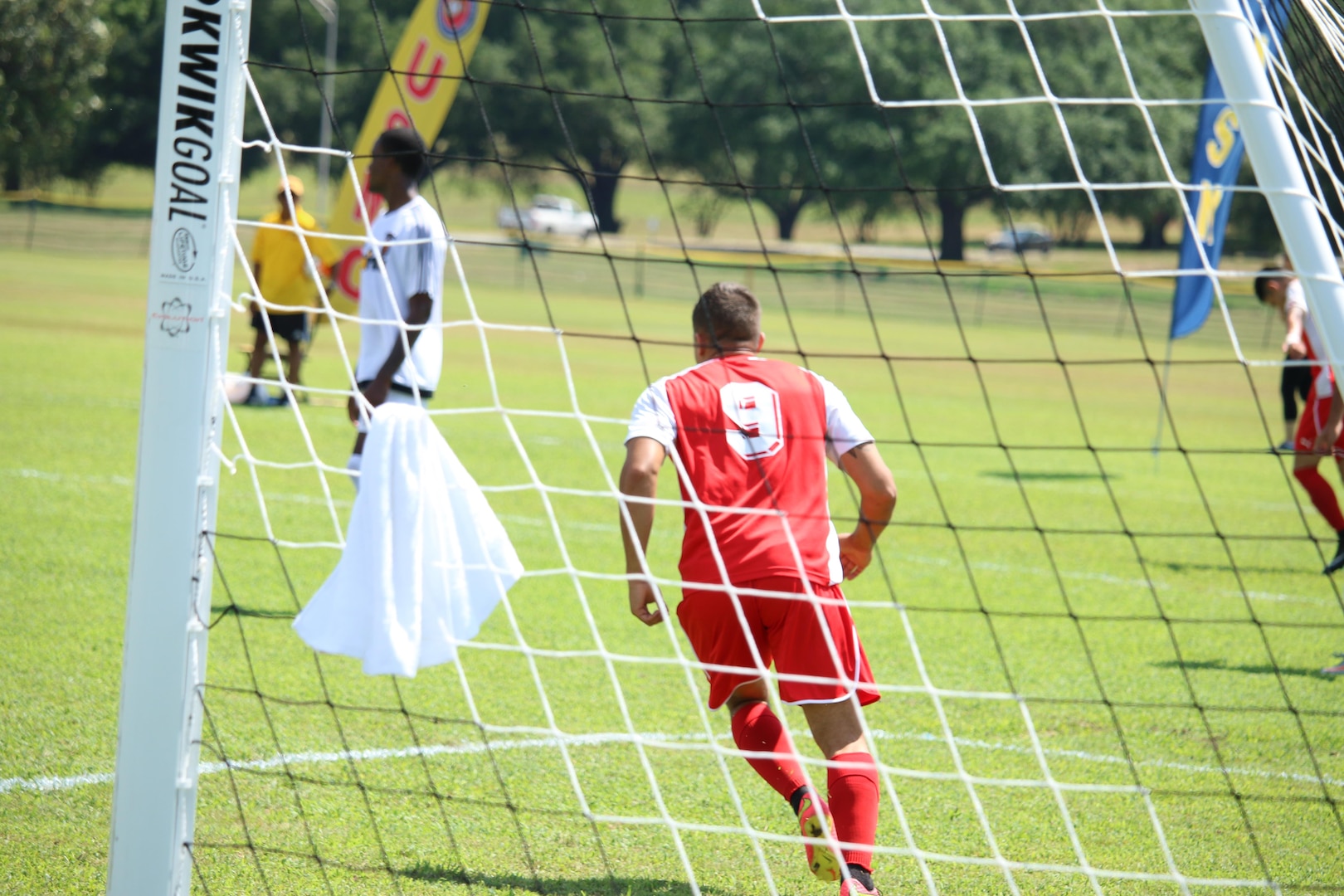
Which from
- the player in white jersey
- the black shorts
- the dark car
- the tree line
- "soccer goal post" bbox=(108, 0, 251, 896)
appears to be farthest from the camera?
the tree line

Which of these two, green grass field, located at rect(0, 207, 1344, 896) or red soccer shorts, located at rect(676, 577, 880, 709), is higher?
red soccer shorts, located at rect(676, 577, 880, 709)

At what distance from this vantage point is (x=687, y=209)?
59.9 meters

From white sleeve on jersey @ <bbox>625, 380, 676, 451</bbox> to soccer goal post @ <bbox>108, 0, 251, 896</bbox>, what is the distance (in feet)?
3.76

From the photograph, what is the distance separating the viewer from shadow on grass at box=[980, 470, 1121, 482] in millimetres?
11523

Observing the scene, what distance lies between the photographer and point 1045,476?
11.9 m

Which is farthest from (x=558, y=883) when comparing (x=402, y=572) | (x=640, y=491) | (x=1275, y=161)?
(x=1275, y=161)

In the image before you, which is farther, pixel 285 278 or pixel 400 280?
pixel 285 278

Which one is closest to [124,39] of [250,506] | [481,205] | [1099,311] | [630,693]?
[481,205]

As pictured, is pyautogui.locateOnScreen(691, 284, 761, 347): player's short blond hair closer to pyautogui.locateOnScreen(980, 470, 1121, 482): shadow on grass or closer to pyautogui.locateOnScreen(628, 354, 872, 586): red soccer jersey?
pyautogui.locateOnScreen(628, 354, 872, 586): red soccer jersey

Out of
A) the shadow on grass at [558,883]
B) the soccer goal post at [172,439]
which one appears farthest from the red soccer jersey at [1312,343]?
the soccer goal post at [172,439]

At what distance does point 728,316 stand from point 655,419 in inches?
15.1

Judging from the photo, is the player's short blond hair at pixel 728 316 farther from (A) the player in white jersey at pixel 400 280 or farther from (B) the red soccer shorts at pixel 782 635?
(A) the player in white jersey at pixel 400 280

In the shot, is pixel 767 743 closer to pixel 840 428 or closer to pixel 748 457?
pixel 748 457

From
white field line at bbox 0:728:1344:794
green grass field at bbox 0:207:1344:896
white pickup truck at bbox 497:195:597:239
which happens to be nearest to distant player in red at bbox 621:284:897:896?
green grass field at bbox 0:207:1344:896
